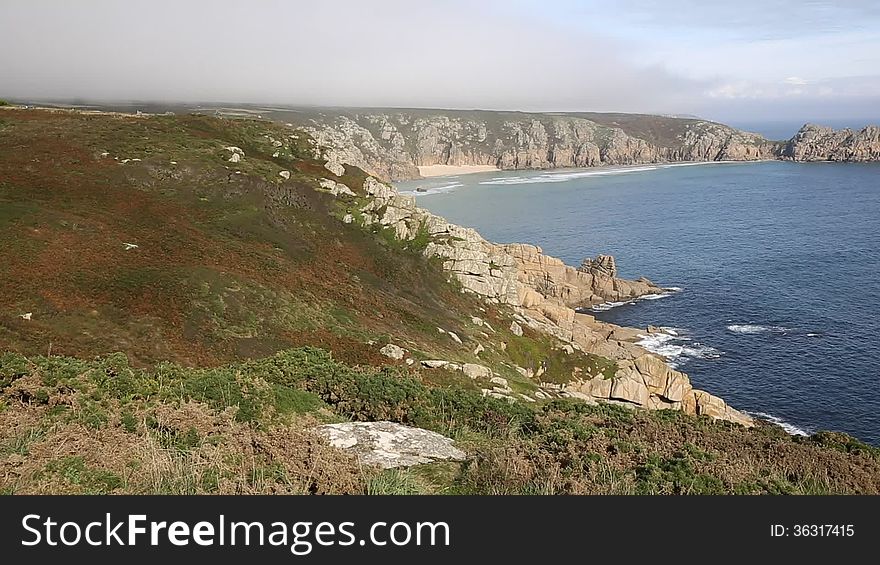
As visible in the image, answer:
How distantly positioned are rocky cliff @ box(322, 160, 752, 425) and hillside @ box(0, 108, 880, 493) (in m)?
0.24

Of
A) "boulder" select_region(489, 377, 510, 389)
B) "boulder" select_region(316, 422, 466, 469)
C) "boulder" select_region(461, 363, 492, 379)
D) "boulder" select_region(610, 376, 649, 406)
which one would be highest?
"boulder" select_region(316, 422, 466, 469)

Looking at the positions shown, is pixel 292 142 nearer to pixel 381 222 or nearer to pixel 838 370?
pixel 381 222

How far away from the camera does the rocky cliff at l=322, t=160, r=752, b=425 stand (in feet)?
154

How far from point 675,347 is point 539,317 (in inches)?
744

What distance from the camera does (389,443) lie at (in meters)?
13.2

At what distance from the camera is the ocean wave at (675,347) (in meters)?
62.9

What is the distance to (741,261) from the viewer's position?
329 feet

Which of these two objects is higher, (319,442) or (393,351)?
(319,442)

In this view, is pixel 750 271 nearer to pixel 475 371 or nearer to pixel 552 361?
pixel 552 361

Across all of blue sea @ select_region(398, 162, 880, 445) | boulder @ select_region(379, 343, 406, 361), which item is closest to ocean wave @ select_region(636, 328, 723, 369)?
blue sea @ select_region(398, 162, 880, 445)

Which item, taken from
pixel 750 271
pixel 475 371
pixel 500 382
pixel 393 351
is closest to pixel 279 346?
pixel 393 351

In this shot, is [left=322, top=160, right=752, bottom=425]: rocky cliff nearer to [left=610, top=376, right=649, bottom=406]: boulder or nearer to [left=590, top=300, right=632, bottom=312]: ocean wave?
[left=610, top=376, right=649, bottom=406]: boulder
